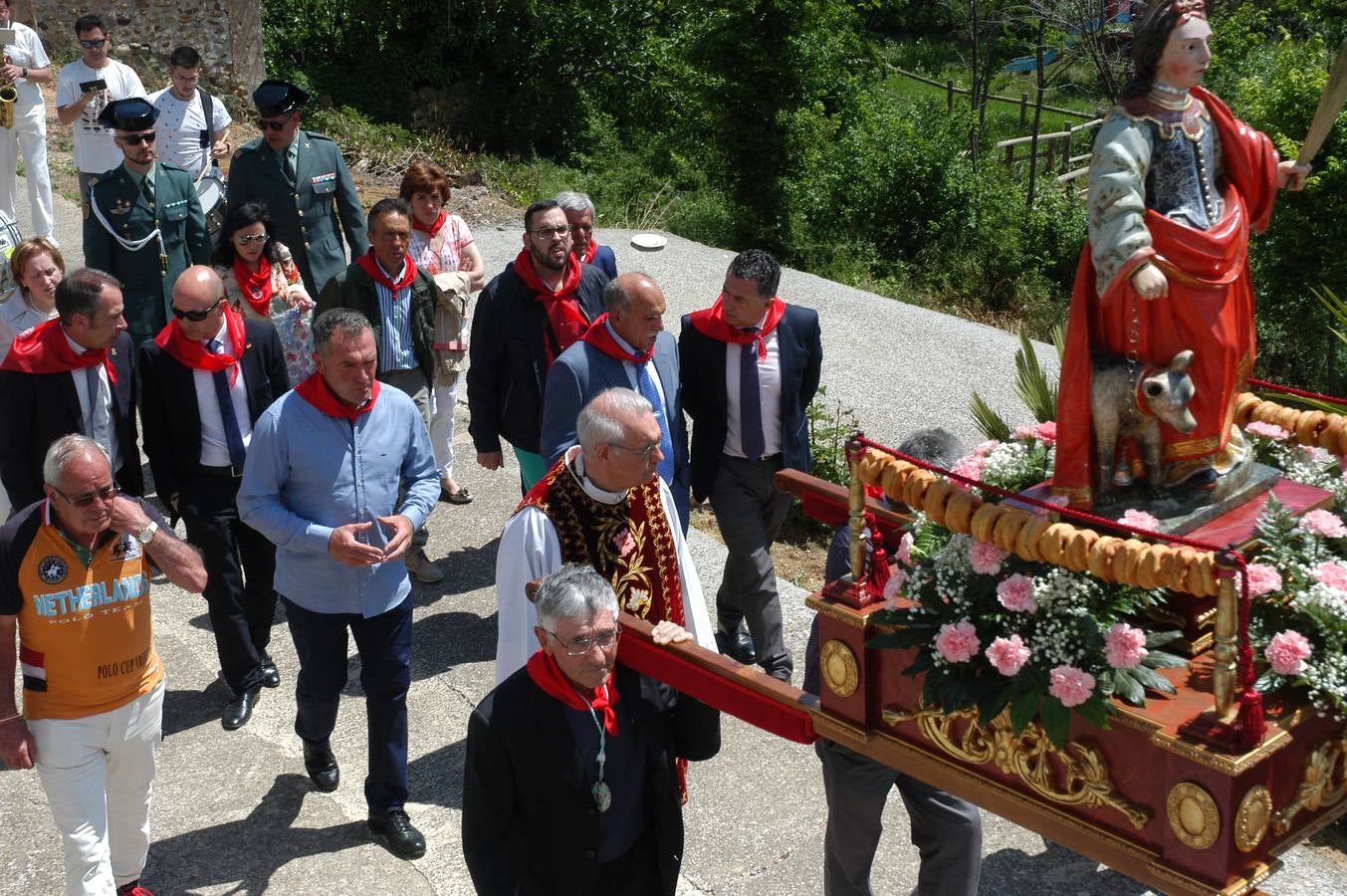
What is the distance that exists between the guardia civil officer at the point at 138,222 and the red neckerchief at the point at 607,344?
9.94 feet

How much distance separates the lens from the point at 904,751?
346cm

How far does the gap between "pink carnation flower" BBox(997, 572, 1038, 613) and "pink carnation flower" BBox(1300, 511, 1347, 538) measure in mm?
671

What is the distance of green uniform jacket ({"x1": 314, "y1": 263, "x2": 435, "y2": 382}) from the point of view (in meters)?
6.82

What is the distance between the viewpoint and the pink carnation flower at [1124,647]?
304cm

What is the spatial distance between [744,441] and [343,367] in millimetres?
1927

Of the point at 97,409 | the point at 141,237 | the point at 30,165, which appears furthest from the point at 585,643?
the point at 30,165

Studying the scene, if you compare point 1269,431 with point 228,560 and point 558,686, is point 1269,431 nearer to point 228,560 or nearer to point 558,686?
point 558,686

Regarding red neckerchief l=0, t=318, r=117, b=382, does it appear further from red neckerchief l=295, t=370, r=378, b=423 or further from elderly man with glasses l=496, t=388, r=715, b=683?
elderly man with glasses l=496, t=388, r=715, b=683

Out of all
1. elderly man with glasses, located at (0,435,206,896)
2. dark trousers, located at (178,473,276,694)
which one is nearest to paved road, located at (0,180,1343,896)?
dark trousers, located at (178,473,276,694)

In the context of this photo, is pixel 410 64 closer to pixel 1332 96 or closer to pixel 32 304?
pixel 32 304

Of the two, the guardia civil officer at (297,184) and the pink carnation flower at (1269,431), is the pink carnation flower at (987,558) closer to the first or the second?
the pink carnation flower at (1269,431)

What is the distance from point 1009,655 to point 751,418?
3186mm

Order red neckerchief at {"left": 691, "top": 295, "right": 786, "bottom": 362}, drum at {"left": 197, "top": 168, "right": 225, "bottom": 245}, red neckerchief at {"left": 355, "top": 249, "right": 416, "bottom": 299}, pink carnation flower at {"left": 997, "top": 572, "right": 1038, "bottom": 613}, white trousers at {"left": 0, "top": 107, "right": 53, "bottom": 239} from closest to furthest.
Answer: pink carnation flower at {"left": 997, "top": 572, "right": 1038, "bottom": 613}, red neckerchief at {"left": 691, "top": 295, "right": 786, "bottom": 362}, red neckerchief at {"left": 355, "top": 249, "right": 416, "bottom": 299}, drum at {"left": 197, "top": 168, "right": 225, "bottom": 245}, white trousers at {"left": 0, "top": 107, "right": 53, "bottom": 239}

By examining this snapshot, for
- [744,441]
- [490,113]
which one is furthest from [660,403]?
[490,113]
